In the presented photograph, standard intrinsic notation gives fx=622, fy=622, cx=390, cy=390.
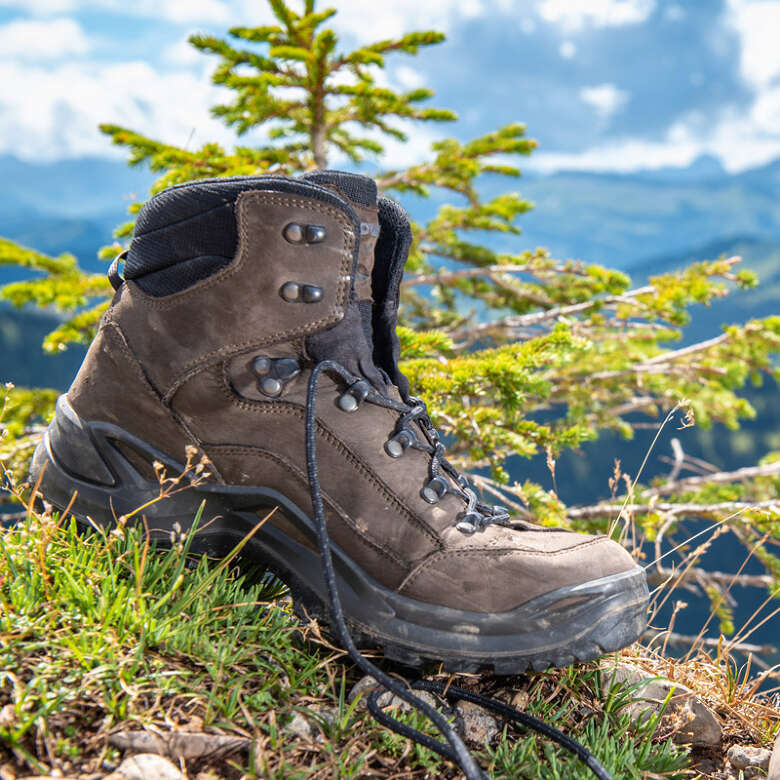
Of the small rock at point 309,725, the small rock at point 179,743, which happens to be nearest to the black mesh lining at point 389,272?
the small rock at point 309,725

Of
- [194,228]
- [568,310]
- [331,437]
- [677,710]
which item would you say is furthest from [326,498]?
[568,310]

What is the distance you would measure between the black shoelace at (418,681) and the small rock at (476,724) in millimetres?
24

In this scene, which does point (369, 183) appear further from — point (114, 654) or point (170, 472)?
point (114, 654)

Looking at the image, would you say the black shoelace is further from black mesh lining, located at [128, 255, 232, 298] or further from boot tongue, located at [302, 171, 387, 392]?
black mesh lining, located at [128, 255, 232, 298]

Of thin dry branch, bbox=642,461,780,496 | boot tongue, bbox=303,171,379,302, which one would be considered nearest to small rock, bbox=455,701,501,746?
boot tongue, bbox=303,171,379,302

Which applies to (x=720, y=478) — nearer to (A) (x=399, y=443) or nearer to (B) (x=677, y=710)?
(B) (x=677, y=710)

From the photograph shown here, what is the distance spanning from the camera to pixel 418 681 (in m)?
1.59

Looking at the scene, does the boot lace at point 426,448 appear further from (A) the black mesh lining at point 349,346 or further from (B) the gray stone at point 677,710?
(B) the gray stone at point 677,710

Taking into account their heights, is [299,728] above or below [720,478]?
above

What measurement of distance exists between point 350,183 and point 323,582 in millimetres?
1091

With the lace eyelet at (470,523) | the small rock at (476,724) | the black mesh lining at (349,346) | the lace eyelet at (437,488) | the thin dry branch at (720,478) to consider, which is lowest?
the thin dry branch at (720,478)

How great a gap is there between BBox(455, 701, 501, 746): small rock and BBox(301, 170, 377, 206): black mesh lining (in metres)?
1.37

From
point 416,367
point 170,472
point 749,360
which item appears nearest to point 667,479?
point 749,360

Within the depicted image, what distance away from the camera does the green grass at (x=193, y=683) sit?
4.00ft
